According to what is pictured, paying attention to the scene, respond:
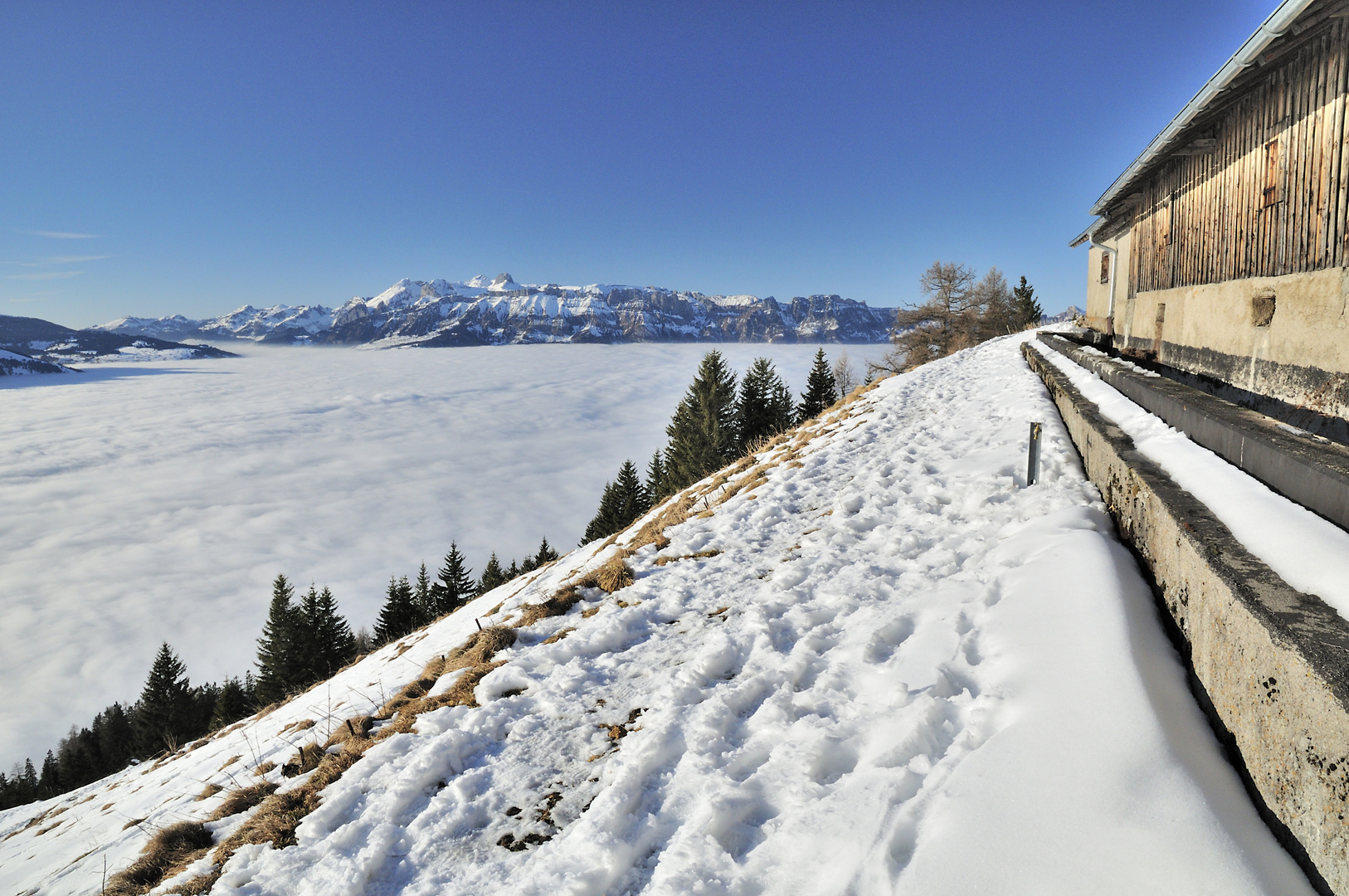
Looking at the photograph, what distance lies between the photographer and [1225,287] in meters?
8.09

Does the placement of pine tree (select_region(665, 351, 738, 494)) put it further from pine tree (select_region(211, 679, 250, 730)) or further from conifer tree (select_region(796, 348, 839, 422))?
pine tree (select_region(211, 679, 250, 730))

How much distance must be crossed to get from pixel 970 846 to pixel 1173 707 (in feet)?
4.24

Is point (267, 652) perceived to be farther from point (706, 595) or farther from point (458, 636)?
point (706, 595)

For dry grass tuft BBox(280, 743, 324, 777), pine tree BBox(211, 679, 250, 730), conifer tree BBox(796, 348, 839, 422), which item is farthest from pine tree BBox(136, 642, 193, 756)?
dry grass tuft BBox(280, 743, 324, 777)

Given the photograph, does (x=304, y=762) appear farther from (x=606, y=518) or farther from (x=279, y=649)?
(x=279, y=649)

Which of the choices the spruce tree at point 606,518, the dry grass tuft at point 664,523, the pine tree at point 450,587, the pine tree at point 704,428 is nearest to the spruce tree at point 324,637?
the pine tree at point 450,587

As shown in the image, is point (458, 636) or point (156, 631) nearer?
point (458, 636)

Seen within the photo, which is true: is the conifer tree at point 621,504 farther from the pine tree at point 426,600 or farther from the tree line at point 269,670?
the pine tree at point 426,600

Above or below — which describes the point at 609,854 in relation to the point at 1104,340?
below

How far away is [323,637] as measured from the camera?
47.7 meters

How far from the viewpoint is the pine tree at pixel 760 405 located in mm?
48000

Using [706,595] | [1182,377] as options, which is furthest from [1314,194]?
[706,595]

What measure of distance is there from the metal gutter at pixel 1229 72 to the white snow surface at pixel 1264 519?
410 cm

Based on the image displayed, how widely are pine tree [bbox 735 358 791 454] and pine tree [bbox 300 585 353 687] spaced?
3707 centimetres
